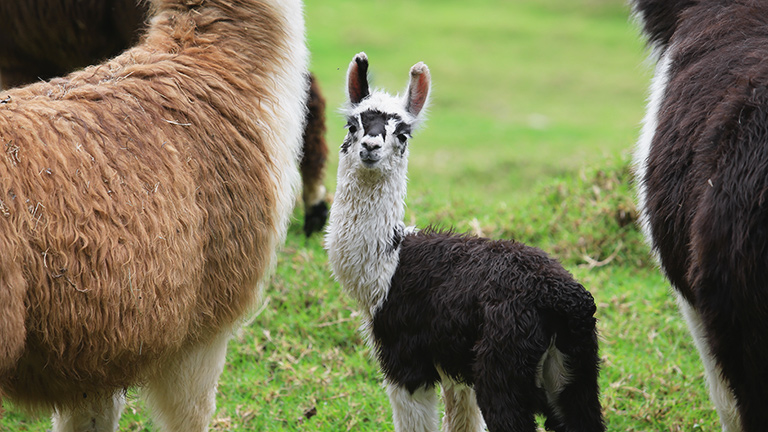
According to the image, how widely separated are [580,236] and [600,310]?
32.6 inches

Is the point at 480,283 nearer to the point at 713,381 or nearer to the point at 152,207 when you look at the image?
the point at 713,381

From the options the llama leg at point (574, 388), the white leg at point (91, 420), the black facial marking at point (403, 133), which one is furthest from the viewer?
the white leg at point (91, 420)

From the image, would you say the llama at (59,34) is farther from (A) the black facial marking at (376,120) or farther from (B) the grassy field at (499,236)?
(A) the black facial marking at (376,120)

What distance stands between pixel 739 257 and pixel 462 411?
140 cm

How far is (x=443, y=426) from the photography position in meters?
3.29

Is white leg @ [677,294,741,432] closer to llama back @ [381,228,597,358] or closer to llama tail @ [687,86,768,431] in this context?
llama back @ [381,228,597,358]

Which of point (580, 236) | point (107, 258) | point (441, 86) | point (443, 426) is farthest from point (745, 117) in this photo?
point (441, 86)

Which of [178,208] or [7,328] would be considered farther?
[178,208]

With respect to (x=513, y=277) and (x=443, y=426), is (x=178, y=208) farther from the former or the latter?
(x=443, y=426)

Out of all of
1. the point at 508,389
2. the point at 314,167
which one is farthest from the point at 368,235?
the point at 314,167

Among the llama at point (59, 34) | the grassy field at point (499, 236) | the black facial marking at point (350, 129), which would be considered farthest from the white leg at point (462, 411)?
the llama at point (59, 34)

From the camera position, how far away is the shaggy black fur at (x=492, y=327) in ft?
8.61

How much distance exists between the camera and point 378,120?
297 cm

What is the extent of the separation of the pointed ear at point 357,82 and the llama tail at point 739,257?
134cm
